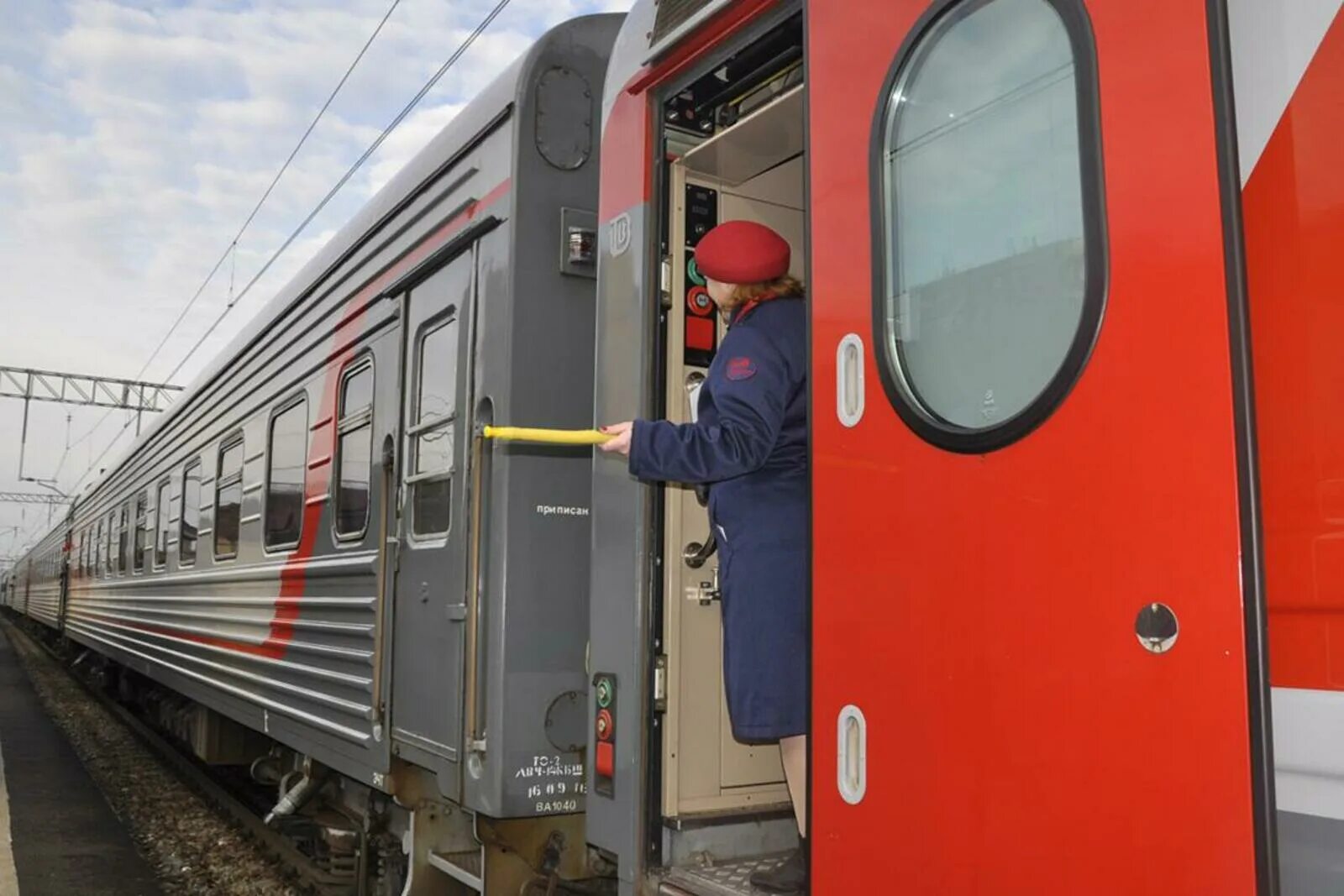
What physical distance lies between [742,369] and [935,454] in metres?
0.74

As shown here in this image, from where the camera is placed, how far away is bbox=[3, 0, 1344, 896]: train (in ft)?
4.65

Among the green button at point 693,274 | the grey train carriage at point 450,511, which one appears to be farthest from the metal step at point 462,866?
the green button at point 693,274

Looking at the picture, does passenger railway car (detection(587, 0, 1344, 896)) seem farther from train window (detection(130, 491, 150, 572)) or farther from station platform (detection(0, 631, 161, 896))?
train window (detection(130, 491, 150, 572))

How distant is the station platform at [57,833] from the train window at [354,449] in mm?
2966

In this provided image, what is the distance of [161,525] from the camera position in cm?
1055

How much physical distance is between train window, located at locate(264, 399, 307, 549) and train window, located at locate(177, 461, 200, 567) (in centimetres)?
271

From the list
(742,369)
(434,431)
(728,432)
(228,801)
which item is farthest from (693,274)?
(228,801)

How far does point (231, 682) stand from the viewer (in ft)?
23.3

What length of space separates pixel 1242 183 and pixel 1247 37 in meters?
0.19

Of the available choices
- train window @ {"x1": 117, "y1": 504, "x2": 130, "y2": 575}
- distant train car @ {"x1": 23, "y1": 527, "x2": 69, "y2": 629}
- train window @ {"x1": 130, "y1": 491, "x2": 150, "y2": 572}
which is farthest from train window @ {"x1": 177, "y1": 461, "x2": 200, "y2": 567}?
distant train car @ {"x1": 23, "y1": 527, "x2": 69, "y2": 629}

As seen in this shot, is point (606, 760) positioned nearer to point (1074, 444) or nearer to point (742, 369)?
point (742, 369)

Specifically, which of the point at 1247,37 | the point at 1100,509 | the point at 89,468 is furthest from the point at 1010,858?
the point at 89,468

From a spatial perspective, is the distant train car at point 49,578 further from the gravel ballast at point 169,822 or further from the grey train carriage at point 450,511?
the grey train carriage at point 450,511

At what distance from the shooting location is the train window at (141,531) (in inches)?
455
